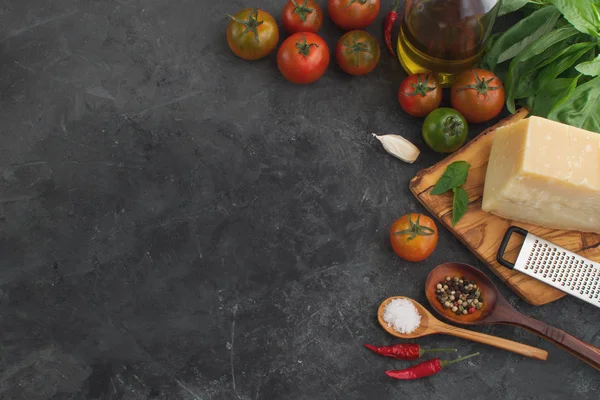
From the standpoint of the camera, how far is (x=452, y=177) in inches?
82.7

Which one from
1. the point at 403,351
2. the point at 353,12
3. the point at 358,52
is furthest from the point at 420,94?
the point at 403,351

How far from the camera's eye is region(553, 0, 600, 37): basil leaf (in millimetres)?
1957

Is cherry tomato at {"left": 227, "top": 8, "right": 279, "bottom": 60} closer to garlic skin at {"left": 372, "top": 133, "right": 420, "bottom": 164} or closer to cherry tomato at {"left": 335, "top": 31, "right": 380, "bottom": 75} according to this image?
cherry tomato at {"left": 335, "top": 31, "right": 380, "bottom": 75}

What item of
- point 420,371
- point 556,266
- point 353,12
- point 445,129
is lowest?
point 420,371

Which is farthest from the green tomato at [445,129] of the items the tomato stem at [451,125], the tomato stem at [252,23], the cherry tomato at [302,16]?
the tomato stem at [252,23]

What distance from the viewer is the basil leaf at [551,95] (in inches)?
80.8

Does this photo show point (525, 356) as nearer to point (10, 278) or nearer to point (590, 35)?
point (590, 35)

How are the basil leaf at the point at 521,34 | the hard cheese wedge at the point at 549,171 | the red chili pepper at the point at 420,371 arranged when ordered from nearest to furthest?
the hard cheese wedge at the point at 549,171
the red chili pepper at the point at 420,371
the basil leaf at the point at 521,34

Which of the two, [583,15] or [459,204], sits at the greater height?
[583,15]

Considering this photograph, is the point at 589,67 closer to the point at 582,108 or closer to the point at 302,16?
the point at 582,108

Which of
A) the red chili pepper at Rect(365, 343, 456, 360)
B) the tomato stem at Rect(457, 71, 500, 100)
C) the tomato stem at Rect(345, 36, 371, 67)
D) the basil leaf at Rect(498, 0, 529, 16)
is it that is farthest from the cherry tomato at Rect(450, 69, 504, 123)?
the red chili pepper at Rect(365, 343, 456, 360)

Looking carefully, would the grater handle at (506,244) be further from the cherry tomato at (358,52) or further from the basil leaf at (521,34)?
the cherry tomato at (358,52)

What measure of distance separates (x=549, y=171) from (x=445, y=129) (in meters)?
0.37

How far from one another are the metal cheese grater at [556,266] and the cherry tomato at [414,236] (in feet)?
0.79
